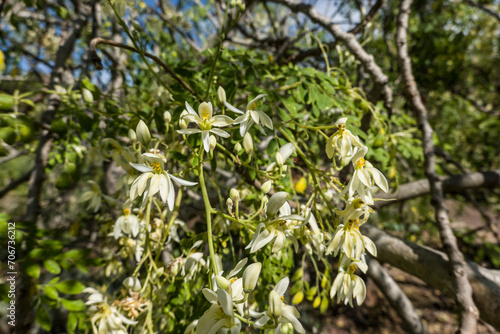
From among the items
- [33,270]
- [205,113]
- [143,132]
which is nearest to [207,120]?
[205,113]

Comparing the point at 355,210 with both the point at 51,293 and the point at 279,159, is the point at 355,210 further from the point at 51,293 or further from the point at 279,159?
the point at 51,293

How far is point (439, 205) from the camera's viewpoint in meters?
1.22

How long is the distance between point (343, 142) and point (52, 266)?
1.06m

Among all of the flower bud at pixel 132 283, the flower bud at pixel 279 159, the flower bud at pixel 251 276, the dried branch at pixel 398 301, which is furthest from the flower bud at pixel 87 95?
the dried branch at pixel 398 301

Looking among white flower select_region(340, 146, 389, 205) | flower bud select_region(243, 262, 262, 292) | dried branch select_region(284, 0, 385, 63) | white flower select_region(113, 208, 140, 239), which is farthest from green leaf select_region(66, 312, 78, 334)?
dried branch select_region(284, 0, 385, 63)

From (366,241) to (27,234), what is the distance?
1165 mm

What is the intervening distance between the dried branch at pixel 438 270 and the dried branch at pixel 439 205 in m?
0.05

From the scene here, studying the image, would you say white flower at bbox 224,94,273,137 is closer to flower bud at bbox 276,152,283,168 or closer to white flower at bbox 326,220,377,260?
flower bud at bbox 276,152,283,168

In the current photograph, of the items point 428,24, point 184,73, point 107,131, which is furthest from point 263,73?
point 428,24

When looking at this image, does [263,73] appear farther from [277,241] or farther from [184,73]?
[277,241]

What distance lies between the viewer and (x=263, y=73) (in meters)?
1.17

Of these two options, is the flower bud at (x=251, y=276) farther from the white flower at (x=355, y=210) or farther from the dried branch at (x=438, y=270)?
the dried branch at (x=438, y=270)

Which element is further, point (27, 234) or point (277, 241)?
point (27, 234)

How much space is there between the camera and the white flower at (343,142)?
62cm
